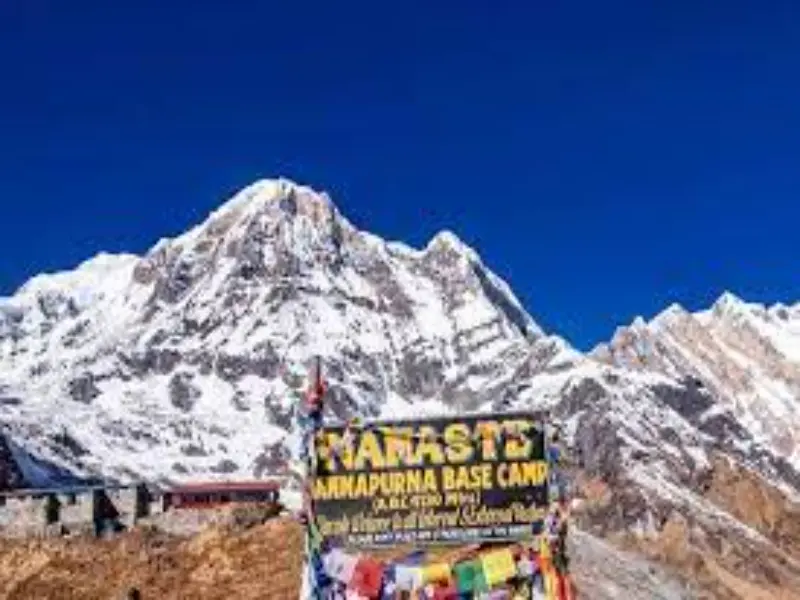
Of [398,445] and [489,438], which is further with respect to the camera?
[398,445]

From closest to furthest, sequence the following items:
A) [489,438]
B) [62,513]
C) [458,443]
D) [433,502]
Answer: [433,502] → [489,438] → [458,443] → [62,513]

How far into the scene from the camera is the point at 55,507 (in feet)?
225

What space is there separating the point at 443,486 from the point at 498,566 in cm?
269

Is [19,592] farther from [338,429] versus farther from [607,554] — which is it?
[607,554]

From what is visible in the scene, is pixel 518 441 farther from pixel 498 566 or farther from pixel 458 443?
pixel 498 566

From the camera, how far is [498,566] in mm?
48031

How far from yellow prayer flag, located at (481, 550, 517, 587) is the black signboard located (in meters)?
0.48

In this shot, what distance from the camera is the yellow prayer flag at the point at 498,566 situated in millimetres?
47844

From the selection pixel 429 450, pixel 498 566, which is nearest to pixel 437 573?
pixel 498 566

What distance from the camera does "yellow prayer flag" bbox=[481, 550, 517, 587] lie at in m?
47.8

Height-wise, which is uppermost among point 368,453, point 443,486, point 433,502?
point 368,453

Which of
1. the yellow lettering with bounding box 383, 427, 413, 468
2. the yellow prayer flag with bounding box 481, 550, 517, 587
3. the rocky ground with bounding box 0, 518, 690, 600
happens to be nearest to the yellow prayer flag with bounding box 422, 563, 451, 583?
the yellow prayer flag with bounding box 481, 550, 517, 587

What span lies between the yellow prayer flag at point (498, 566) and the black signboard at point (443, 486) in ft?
1.56

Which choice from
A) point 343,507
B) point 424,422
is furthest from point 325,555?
point 424,422
